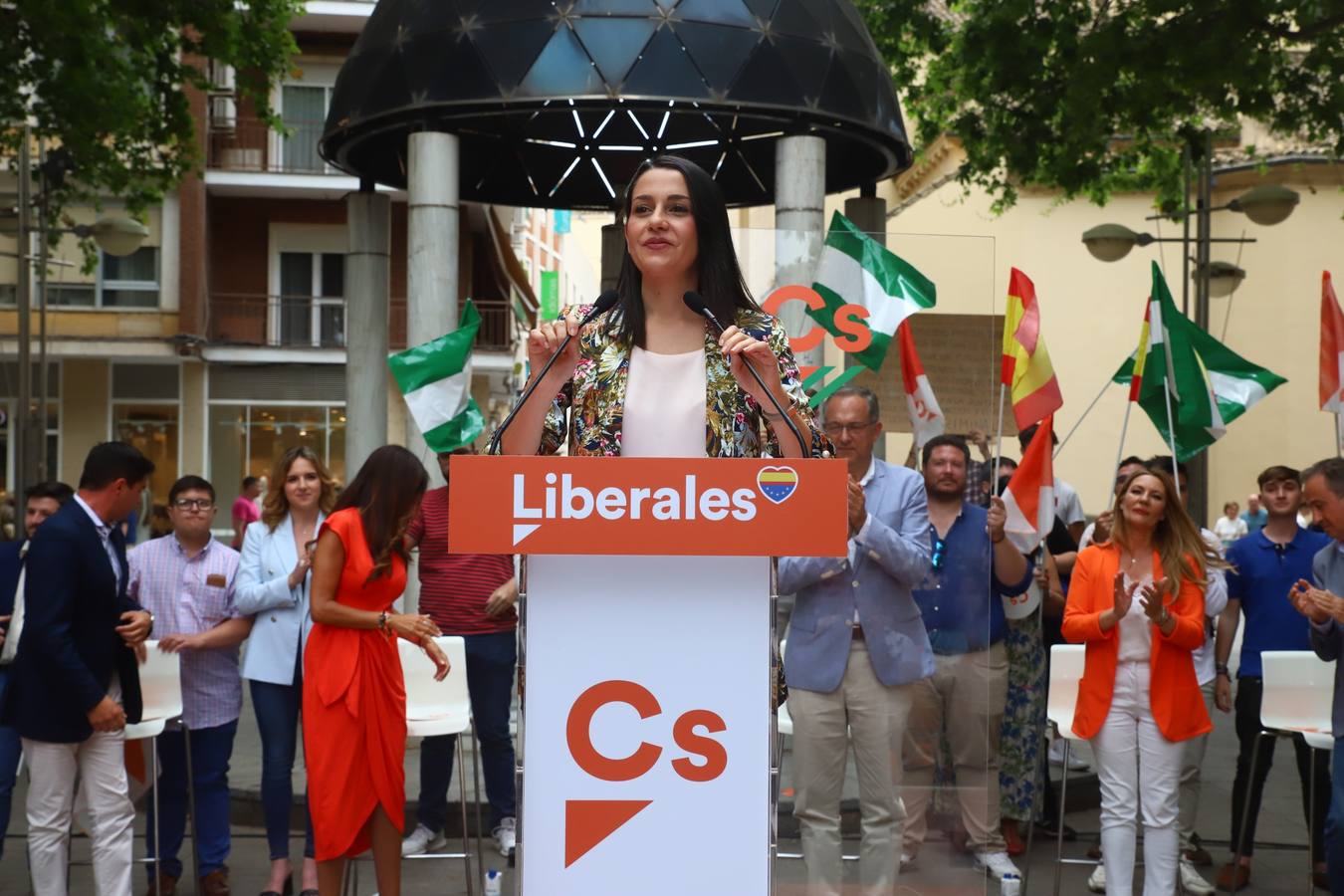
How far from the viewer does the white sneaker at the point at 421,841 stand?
27.1ft

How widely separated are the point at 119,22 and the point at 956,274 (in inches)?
374

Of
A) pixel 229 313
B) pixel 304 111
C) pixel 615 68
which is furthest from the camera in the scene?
pixel 229 313

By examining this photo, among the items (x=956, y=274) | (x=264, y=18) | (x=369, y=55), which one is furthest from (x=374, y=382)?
(x=956, y=274)

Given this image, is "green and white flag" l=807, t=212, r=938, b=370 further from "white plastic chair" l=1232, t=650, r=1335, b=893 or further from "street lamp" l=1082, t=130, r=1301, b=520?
"street lamp" l=1082, t=130, r=1301, b=520

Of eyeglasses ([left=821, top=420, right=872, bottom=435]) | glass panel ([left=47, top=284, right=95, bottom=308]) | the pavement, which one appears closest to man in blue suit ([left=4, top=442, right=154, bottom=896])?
the pavement

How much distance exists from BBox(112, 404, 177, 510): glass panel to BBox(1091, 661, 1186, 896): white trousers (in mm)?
27490

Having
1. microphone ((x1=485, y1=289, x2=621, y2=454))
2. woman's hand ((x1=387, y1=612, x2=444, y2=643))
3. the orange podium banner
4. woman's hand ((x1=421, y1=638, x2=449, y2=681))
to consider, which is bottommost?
woman's hand ((x1=421, y1=638, x2=449, y2=681))

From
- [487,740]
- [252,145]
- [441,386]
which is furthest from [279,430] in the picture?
[487,740]

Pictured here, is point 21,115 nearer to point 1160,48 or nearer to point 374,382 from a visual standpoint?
point 374,382

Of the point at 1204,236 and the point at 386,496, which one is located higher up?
the point at 1204,236

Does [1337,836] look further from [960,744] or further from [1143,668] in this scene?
[960,744]

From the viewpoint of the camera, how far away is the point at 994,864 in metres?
5.99

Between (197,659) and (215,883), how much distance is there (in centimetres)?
105

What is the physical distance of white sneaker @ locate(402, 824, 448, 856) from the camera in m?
8.26
